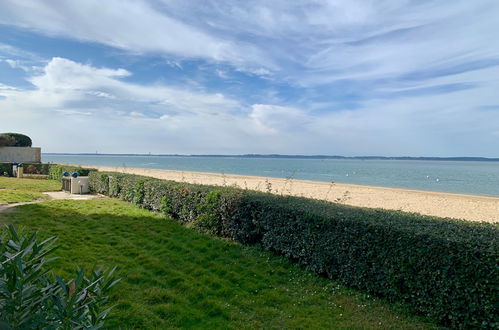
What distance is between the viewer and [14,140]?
31.4 m

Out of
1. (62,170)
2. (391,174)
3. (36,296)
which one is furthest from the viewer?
(391,174)

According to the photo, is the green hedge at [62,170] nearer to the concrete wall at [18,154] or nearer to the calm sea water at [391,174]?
the concrete wall at [18,154]

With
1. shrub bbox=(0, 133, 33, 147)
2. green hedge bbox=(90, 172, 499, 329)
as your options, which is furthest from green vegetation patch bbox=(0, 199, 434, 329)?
shrub bbox=(0, 133, 33, 147)

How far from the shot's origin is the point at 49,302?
155 cm

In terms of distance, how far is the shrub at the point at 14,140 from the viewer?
30078mm

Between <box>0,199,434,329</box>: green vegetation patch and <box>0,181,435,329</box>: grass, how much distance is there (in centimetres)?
1

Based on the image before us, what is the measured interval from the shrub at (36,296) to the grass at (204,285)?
2.73 meters

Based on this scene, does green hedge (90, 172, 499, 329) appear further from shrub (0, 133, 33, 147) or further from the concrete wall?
shrub (0, 133, 33, 147)

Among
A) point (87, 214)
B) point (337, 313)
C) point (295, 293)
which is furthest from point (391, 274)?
point (87, 214)

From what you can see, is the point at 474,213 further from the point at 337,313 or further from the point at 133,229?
the point at 133,229

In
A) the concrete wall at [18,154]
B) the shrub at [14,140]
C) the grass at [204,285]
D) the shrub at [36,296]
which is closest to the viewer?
the shrub at [36,296]

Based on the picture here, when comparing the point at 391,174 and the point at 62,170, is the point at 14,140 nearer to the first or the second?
the point at 62,170

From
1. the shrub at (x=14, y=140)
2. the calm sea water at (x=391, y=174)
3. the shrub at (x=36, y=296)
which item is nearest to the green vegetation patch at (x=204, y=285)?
the shrub at (x=36, y=296)

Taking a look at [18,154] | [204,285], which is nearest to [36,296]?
[204,285]
